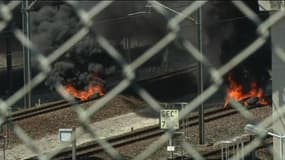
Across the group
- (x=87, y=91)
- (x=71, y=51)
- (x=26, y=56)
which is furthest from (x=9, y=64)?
(x=26, y=56)

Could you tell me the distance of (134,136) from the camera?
1328cm

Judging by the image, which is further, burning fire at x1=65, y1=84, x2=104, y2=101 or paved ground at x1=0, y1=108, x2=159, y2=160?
burning fire at x1=65, y1=84, x2=104, y2=101

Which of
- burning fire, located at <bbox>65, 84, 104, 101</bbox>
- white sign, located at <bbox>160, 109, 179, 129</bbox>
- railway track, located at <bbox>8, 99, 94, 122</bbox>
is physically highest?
white sign, located at <bbox>160, 109, 179, 129</bbox>

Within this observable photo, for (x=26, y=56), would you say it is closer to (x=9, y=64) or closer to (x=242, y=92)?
(x=9, y=64)

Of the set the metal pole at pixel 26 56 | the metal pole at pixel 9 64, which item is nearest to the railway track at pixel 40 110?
the metal pole at pixel 26 56

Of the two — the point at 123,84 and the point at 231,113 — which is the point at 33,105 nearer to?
the point at 231,113

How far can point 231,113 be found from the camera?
48.5 ft

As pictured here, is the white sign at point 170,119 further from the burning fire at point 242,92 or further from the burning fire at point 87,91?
the burning fire at point 87,91

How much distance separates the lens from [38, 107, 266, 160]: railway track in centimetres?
1141

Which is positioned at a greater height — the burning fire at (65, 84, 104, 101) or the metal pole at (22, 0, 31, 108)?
the metal pole at (22, 0, 31, 108)

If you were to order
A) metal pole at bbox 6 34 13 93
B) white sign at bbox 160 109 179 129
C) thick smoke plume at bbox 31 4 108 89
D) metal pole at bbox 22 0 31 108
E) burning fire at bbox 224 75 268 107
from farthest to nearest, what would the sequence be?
1. metal pole at bbox 6 34 13 93
2. thick smoke plume at bbox 31 4 108 89
3. burning fire at bbox 224 75 268 107
4. metal pole at bbox 22 0 31 108
5. white sign at bbox 160 109 179 129

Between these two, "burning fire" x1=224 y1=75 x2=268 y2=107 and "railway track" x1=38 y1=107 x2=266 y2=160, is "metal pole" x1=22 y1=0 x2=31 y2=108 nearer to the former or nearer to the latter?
"railway track" x1=38 y1=107 x2=266 y2=160

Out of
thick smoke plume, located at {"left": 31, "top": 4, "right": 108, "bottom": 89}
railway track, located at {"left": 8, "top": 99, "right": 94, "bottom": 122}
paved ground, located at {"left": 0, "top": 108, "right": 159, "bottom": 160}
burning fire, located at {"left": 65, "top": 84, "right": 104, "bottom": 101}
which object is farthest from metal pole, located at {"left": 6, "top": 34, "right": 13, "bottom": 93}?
paved ground, located at {"left": 0, "top": 108, "right": 159, "bottom": 160}

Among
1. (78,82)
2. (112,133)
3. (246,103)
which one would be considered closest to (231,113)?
(246,103)
